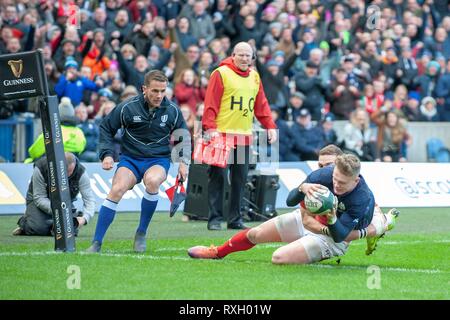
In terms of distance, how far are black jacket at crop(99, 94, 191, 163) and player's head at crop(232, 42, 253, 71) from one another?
2.95 meters

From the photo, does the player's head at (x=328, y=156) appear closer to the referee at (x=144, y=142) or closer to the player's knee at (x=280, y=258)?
the player's knee at (x=280, y=258)

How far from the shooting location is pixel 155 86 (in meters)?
12.9

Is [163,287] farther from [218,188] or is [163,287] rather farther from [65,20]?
[65,20]

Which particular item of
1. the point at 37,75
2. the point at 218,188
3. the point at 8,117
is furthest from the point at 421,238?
the point at 8,117

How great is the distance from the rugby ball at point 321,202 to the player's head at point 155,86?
2.83 metres

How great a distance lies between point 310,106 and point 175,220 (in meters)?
8.43

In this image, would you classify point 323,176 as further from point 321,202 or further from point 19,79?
point 19,79

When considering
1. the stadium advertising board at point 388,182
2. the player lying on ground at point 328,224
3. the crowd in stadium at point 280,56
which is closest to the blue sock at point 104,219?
the player lying on ground at point 328,224

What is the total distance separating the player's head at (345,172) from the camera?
10.9m

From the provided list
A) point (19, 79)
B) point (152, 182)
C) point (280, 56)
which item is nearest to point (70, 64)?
point (280, 56)

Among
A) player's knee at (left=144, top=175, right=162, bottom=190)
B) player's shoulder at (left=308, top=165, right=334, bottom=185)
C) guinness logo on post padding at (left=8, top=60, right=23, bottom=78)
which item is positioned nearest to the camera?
player's shoulder at (left=308, top=165, right=334, bottom=185)

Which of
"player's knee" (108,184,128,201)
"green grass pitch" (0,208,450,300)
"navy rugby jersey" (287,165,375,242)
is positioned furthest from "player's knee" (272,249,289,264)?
"player's knee" (108,184,128,201)

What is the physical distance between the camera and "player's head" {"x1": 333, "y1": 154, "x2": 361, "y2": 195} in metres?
10.9

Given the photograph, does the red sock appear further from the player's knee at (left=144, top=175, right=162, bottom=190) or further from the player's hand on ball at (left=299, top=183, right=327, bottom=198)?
Result: the player's knee at (left=144, top=175, right=162, bottom=190)
